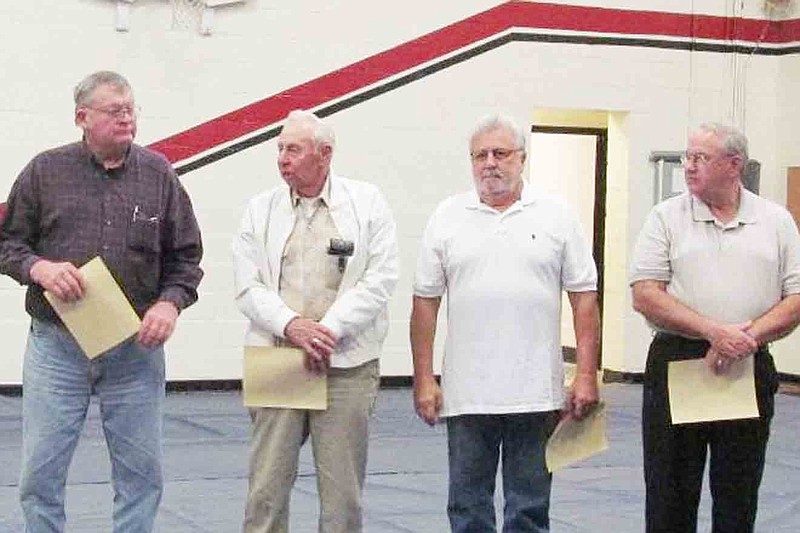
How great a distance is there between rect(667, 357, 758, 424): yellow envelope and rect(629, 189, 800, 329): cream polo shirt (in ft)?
0.63

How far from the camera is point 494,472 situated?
5809mm

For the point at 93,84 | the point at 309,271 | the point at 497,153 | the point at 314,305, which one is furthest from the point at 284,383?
the point at 93,84

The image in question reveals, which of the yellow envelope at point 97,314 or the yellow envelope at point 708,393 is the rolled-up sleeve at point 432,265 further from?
the yellow envelope at point 97,314

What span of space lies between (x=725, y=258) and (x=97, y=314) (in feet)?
7.27

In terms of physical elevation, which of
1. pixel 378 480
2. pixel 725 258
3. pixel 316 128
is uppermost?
pixel 316 128

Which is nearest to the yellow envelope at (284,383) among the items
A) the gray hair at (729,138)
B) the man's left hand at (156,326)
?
the man's left hand at (156,326)

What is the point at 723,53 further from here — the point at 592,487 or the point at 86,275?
the point at 86,275

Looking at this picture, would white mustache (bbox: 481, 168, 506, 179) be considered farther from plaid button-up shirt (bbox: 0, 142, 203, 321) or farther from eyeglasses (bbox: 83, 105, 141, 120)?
eyeglasses (bbox: 83, 105, 141, 120)

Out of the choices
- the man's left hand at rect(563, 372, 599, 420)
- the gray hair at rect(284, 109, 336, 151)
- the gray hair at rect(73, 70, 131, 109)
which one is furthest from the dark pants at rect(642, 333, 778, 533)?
the gray hair at rect(73, 70, 131, 109)

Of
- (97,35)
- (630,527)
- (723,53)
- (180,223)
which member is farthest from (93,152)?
(723,53)

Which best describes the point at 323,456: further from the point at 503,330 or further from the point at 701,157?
the point at 701,157

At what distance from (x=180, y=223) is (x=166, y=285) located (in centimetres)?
23

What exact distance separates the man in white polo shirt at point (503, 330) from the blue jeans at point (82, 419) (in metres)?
0.98

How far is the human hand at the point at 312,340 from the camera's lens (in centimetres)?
556
